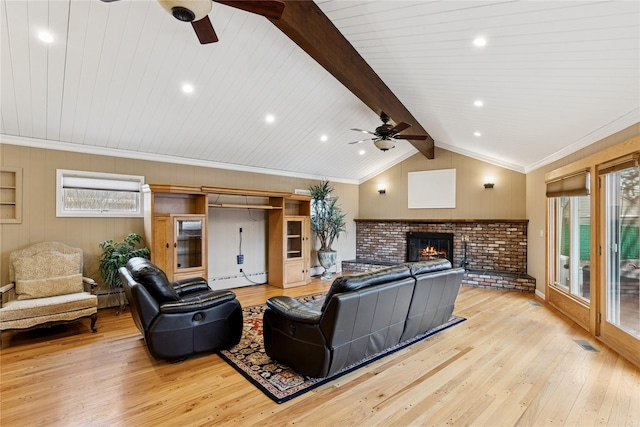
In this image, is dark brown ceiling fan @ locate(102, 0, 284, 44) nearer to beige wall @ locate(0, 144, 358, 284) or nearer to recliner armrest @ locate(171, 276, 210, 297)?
recliner armrest @ locate(171, 276, 210, 297)

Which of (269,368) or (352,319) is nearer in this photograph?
(352,319)

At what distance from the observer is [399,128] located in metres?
4.88

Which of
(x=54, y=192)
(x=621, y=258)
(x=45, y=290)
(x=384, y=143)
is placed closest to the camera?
(x=621, y=258)

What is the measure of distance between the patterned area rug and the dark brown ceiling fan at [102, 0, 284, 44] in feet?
8.91

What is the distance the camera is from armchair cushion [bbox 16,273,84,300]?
4.02 meters

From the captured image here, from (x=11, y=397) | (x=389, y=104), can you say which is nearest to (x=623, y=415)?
(x=389, y=104)

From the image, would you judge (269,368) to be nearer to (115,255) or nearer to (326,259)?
(115,255)

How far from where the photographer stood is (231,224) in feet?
21.0

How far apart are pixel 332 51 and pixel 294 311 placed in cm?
265

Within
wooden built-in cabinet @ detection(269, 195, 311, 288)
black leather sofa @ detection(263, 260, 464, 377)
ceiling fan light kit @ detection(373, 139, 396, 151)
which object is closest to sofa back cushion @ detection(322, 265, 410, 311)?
black leather sofa @ detection(263, 260, 464, 377)

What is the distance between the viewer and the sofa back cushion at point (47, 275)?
405 cm

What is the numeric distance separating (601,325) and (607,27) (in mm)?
3269

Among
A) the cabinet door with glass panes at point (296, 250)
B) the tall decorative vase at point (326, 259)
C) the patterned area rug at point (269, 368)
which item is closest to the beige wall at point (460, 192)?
the tall decorative vase at point (326, 259)

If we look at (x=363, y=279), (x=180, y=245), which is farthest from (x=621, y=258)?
(x=180, y=245)
